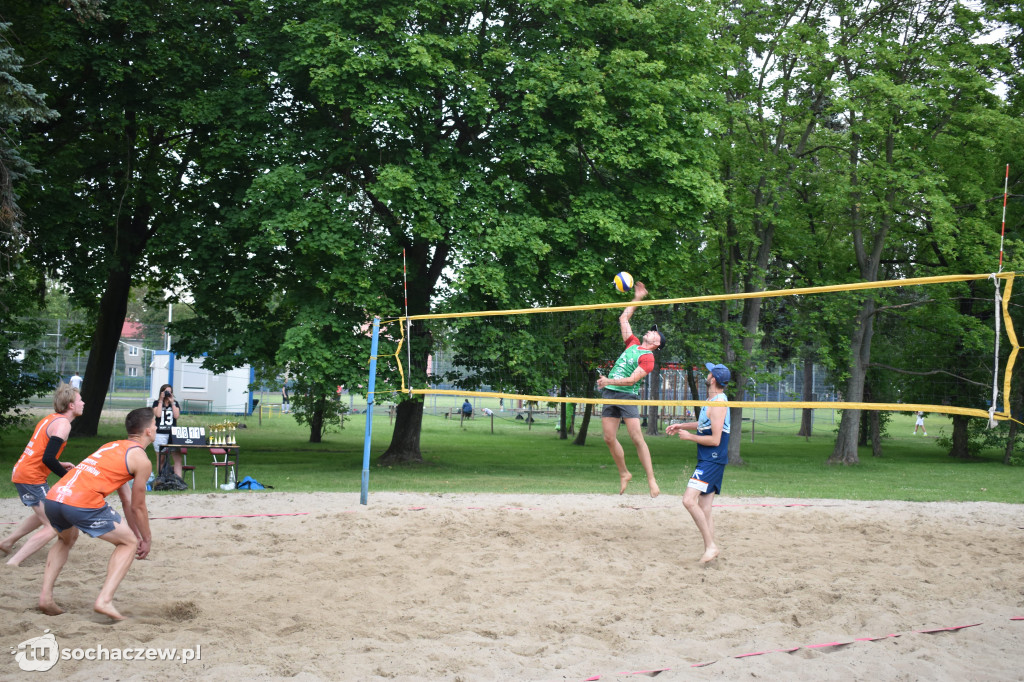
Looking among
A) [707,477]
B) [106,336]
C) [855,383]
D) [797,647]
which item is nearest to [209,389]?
[106,336]

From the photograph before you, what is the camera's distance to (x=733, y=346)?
1880 cm

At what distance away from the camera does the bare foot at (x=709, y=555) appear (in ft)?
21.5

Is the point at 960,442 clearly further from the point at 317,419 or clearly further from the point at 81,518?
the point at 81,518

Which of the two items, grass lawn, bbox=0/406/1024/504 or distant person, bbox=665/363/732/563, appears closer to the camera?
distant person, bbox=665/363/732/563

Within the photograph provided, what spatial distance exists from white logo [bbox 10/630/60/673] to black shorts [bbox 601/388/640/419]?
473 centimetres

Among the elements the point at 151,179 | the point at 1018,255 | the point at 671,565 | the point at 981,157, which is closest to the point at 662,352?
the point at 671,565

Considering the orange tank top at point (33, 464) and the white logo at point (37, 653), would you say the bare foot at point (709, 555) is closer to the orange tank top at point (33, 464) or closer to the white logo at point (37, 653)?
the white logo at point (37, 653)

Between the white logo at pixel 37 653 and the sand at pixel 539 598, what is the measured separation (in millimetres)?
57

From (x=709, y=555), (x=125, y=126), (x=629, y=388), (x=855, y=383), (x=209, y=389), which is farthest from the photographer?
(x=209, y=389)

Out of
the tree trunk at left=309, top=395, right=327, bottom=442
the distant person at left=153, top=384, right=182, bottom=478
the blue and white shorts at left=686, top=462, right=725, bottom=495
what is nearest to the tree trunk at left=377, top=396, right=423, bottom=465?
the tree trunk at left=309, top=395, right=327, bottom=442

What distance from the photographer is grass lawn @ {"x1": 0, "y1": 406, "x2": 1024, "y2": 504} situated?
12531mm

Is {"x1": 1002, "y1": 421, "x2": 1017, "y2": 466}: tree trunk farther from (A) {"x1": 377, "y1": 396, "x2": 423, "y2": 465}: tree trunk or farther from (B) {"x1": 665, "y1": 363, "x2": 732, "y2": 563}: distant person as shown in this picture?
(B) {"x1": 665, "y1": 363, "x2": 732, "y2": 563}: distant person

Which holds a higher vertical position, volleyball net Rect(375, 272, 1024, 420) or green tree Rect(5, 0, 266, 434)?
green tree Rect(5, 0, 266, 434)

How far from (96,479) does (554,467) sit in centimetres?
1277
